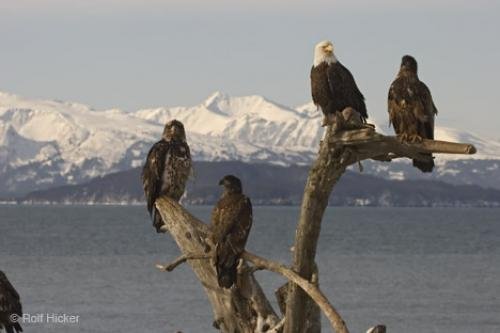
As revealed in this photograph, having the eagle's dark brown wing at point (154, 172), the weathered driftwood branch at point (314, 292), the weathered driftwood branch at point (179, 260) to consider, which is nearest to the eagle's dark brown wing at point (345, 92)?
the eagle's dark brown wing at point (154, 172)

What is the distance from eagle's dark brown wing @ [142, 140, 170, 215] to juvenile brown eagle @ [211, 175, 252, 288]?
1730mm

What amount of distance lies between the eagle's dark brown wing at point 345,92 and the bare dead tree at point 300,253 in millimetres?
2815

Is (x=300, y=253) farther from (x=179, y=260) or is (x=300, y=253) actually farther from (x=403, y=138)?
(x=403, y=138)

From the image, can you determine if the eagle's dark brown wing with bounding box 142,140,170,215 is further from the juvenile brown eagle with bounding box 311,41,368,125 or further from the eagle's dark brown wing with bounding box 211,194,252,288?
the juvenile brown eagle with bounding box 311,41,368,125

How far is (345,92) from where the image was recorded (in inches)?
720

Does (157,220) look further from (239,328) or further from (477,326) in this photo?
(477,326)

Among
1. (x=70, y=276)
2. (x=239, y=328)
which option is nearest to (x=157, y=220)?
(x=239, y=328)

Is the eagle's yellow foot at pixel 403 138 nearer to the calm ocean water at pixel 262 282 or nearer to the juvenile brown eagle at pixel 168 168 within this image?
the juvenile brown eagle at pixel 168 168

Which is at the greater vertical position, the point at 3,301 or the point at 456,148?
the point at 456,148

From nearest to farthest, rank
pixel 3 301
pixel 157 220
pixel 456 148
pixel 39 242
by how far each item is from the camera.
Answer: pixel 456 148
pixel 157 220
pixel 3 301
pixel 39 242

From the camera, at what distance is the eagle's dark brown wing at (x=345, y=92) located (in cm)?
1827

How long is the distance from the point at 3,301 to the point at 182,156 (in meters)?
3.59

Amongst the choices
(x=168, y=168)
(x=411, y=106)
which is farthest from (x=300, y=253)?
(x=168, y=168)

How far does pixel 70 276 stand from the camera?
8825 cm
